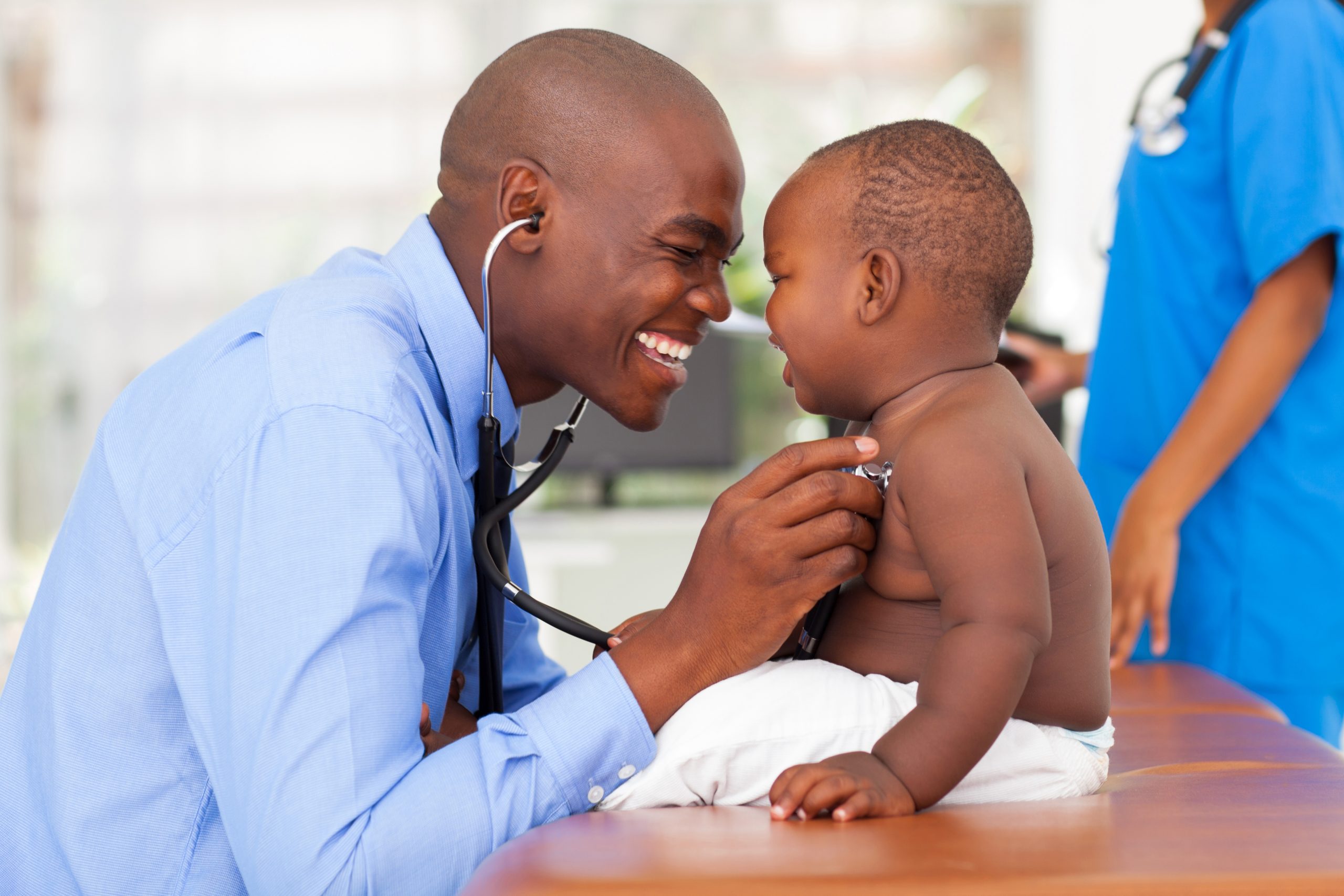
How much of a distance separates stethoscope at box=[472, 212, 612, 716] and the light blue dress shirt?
0.02 m

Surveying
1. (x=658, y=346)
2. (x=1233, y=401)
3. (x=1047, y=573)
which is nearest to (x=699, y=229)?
(x=658, y=346)

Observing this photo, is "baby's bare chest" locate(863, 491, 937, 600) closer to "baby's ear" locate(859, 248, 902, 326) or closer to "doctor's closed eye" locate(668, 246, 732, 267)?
"baby's ear" locate(859, 248, 902, 326)

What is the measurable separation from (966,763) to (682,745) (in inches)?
8.5

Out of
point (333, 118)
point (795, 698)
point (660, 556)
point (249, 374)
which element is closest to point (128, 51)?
point (333, 118)

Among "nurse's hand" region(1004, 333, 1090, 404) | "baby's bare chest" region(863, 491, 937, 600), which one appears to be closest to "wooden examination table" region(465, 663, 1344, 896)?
"baby's bare chest" region(863, 491, 937, 600)

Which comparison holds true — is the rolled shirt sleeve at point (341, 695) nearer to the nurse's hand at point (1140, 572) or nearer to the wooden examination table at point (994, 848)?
the wooden examination table at point (994, 848)

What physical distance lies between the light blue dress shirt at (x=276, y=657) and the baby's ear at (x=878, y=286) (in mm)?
399

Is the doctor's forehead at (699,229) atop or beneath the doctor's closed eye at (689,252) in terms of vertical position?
atop

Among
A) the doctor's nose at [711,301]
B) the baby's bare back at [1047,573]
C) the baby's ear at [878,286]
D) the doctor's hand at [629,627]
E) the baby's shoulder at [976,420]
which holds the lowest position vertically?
the doctor's hand at [629,627]

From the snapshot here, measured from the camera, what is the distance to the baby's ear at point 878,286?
3.48 ft

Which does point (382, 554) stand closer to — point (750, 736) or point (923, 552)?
point (750, 736)

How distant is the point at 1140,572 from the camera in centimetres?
151

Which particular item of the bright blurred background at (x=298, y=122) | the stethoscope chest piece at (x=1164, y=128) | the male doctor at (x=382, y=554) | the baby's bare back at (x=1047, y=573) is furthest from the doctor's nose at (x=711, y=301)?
the bright blurred background at (x=298, y=122)

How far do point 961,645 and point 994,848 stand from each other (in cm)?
16
